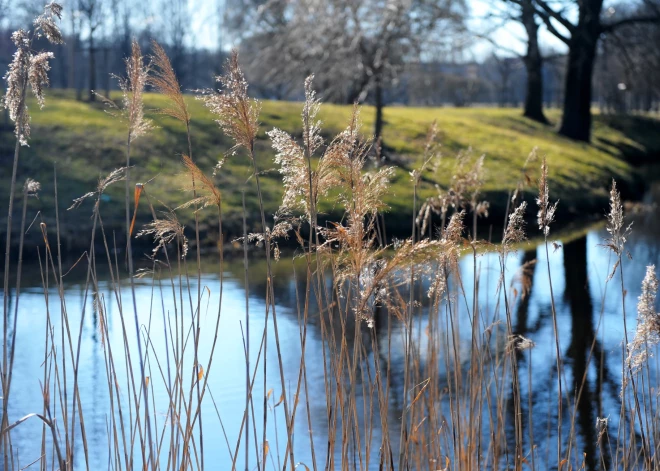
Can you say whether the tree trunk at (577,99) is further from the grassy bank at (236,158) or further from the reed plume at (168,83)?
the reed plume at (168,83)

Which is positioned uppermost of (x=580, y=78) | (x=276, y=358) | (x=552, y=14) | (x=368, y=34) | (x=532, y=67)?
(x=552, y=14)

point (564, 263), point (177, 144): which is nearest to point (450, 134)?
point (177, 144)

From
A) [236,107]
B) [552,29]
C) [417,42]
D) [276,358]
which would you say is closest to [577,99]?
[552,29]

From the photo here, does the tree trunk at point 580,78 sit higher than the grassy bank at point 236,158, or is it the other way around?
the tree trunk at point 580,78

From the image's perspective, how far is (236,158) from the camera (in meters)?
13.6

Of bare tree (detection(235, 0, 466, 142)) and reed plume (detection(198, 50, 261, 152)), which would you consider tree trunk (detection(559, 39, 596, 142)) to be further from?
reed plume (detection(198, 50, 261, 152))

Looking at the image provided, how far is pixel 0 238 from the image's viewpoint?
8797 millimetres

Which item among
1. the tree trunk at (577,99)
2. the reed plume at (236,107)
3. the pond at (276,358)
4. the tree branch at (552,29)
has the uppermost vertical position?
the tree branch at (552,29)

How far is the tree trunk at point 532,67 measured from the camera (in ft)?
59.6

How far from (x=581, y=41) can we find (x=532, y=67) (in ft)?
8.66

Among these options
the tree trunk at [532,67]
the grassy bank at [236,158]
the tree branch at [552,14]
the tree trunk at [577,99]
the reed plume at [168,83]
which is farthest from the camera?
the tree trunk at [577,99]

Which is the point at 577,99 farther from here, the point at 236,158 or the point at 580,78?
the point at 236,158

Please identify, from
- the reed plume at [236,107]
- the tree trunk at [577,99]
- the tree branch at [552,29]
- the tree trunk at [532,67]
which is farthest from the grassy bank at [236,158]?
the reed plume at [236,107]

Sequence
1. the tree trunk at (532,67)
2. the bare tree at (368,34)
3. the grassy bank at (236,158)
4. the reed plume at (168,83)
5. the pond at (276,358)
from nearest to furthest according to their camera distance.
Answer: the reed plume at (168,83) → the pond at (276,358) → the grassy bank at (236,158) → the bare tree at (368,34) → the tree trunk at (532,67)
